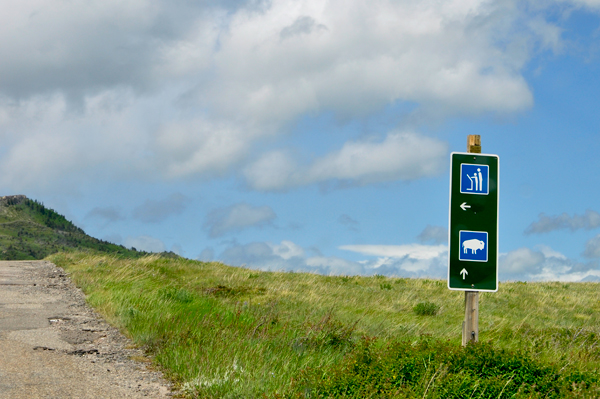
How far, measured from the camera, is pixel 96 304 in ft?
37.6

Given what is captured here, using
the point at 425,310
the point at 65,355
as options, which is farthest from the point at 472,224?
the point at 425,310

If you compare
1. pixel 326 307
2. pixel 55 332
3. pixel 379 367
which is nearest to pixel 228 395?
pixel 379 367

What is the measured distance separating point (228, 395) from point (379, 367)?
1.77m

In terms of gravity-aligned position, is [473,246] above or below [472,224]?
below

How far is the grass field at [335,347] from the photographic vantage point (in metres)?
5.57

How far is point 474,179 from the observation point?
716cm

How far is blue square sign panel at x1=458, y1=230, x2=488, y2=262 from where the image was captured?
278 inches

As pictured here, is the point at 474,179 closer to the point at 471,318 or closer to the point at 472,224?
the point at 472,224

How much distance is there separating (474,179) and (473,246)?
94 cm

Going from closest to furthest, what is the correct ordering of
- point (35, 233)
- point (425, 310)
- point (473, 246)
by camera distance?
point (473, 246) < point (425, 310) < point (35, 233)

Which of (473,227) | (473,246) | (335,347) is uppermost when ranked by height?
(473,227)

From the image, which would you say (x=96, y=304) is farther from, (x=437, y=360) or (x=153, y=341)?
(x=437, y=360)

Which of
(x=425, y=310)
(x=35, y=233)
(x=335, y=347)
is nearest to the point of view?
(x=335, y=347)

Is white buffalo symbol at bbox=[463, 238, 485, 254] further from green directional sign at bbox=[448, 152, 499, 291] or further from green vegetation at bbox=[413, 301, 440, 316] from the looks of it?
green vegetation at bbox=[413, 301, 440, 316]
